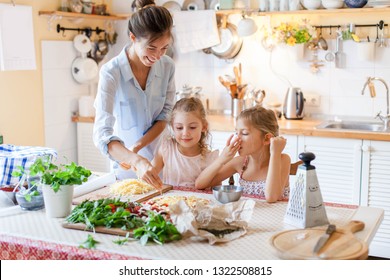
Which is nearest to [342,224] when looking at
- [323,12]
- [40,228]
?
[40,228]

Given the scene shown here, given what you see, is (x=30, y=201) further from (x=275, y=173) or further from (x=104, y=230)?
(x=275, y=173)

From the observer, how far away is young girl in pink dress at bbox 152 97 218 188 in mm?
2363

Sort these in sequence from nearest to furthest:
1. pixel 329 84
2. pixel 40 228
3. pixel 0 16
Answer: pixel 40 228 → pixel 0 16 → pixel 329 84

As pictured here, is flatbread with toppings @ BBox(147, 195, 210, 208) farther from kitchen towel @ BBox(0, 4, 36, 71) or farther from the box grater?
kitchen towel @ BBox(0, 4, 36, 71)

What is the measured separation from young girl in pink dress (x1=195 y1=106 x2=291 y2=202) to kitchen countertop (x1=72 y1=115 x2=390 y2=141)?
1.15 metres

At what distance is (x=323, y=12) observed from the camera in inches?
142

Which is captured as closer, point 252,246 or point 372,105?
point 252,246

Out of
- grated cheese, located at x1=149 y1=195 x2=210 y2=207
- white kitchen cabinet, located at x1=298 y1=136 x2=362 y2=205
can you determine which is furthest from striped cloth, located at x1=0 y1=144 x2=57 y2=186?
white kitchen cabinet, located at x1=298 y1=136 x2=362 y2=205

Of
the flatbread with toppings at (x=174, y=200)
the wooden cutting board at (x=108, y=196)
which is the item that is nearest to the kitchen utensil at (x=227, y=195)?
the flatbread with toppings at (x=174, y=200)

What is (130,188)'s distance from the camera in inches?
83.4

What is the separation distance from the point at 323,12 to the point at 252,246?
244 centimetres

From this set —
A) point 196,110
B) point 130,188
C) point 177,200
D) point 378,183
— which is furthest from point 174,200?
point 378,183

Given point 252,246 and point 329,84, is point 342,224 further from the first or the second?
point 329,84

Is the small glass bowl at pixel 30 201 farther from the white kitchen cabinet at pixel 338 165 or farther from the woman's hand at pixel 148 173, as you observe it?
the white kitchen cabinet at pixel 338 165
